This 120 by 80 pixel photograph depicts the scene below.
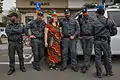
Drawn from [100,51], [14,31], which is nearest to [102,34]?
[100,51]

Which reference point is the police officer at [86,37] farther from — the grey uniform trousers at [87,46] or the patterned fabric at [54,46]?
the patterned fabric at [54,46]

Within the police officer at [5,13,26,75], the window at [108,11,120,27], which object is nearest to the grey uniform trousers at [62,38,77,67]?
the police officer at [5,13,26,75]

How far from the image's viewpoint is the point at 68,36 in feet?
23.0

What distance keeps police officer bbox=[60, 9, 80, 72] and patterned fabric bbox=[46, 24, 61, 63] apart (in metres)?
0.17

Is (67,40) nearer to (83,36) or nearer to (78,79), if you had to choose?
(83,36)

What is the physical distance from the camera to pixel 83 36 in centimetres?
709

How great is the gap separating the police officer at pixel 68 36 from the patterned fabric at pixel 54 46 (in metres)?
0.17

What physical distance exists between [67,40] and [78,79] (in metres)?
1.32

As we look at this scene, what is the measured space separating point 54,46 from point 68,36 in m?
0.53

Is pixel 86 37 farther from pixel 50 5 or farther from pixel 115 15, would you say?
pixel 50 5

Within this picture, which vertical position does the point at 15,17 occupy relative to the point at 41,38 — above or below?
above

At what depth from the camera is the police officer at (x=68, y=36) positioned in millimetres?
6957

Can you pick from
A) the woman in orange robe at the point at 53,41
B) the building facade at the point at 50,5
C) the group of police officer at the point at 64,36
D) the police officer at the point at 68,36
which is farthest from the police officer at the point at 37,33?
the building facade at the point at 50,5

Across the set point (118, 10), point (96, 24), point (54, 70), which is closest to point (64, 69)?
point (54, 70)
